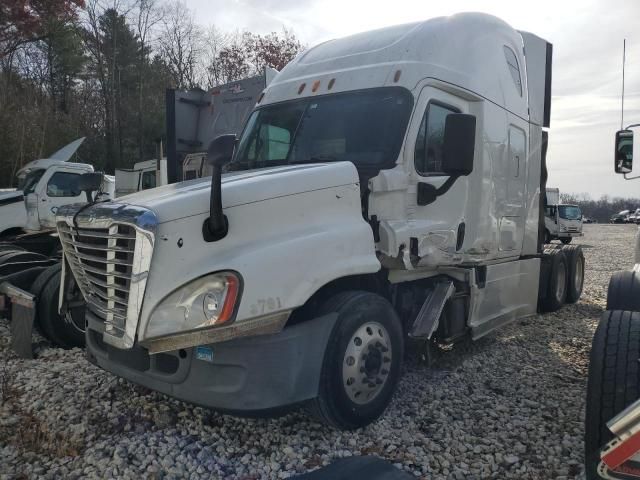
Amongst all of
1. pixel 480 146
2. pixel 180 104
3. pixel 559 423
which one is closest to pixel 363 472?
pixel 559 423

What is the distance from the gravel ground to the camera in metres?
3.32

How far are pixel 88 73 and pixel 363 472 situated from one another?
35201 millimetres

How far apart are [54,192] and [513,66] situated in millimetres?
9334

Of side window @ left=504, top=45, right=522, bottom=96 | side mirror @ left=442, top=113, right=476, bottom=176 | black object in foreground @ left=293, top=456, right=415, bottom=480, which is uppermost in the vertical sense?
side window @ left=504, top=45, right=522, bottom=96

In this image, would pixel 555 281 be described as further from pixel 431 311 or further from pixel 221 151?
pixel 221 151

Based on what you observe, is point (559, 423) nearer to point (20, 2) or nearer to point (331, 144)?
point (331, 144)

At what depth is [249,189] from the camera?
3312mm

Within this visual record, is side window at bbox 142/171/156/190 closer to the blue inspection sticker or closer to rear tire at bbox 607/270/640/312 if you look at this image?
the blue inspection sticker

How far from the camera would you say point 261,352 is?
10.5 feet

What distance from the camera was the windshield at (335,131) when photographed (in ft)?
14.1

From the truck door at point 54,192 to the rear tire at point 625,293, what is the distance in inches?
388

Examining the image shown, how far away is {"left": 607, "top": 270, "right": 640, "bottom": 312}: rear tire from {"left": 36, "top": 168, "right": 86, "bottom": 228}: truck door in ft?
32.4

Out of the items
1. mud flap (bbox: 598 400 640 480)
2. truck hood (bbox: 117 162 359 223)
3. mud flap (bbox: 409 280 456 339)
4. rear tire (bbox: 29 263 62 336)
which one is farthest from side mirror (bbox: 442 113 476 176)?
rear tire (bbox: 29 263 62 336)

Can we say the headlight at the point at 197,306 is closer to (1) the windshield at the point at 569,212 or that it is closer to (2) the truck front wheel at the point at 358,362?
(2) the truck front wheel at the point at 358,362
